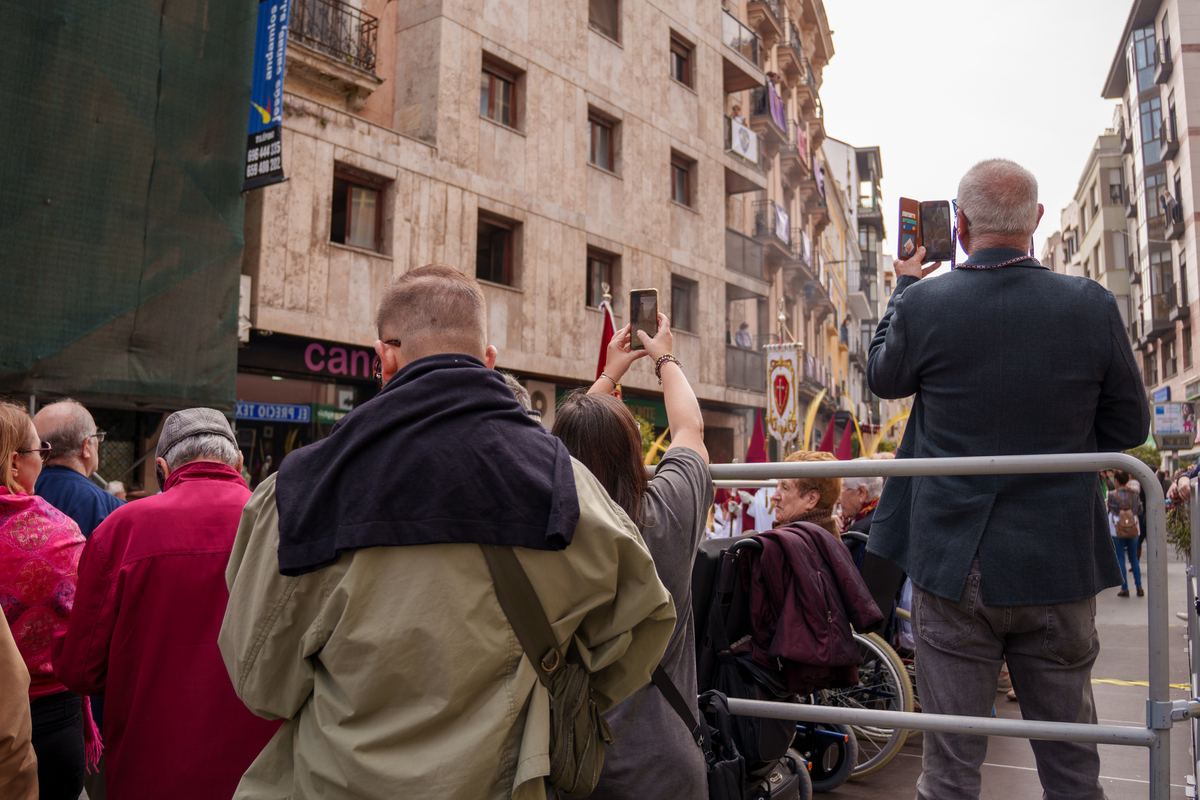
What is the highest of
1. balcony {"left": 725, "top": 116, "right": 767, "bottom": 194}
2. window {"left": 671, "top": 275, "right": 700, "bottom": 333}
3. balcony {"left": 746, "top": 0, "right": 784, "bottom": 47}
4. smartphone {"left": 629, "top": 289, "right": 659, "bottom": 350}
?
balcony {"left": 746, "top": 0, "right": 784, "bottom": 47}

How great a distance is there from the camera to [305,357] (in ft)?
43.9

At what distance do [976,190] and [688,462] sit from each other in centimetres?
119

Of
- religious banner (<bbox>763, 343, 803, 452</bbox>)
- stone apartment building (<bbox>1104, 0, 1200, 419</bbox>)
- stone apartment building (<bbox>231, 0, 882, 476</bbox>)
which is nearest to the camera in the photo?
stone apartment building (<bbox>231, 0, 882, 476</bbox>)

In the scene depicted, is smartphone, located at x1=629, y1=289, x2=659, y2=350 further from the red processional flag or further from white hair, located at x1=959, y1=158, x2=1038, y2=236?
white hair, located at x1=959, y1=158, x2=1038, y2=236

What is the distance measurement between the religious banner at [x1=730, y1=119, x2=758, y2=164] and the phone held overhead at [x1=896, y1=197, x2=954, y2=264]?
20.7 m

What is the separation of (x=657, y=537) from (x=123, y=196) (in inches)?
343

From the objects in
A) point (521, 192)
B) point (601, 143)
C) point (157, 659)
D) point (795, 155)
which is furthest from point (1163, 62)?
point (157, 659)

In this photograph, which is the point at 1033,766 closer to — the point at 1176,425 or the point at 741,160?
the point at 741,160

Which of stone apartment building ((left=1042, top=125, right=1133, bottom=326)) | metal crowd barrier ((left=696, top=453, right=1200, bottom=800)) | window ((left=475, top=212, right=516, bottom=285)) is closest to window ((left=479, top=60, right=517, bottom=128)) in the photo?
window ((left=475, top=212, right=516, bottom=285))

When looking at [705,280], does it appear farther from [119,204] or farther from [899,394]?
[899,394]

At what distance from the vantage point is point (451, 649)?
156cm

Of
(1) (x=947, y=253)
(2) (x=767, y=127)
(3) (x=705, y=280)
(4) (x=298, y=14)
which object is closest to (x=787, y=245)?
(2) (x=767, y=127)

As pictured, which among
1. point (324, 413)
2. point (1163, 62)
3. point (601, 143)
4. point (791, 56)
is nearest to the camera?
point (324, 413)

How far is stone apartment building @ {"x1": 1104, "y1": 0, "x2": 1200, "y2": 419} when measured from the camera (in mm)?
37750
